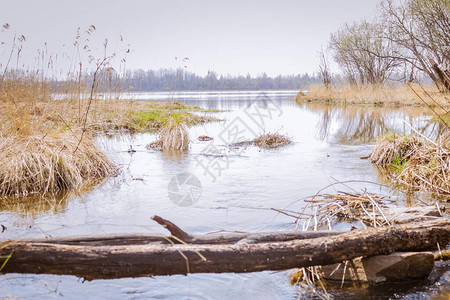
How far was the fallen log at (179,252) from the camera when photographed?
1.95m

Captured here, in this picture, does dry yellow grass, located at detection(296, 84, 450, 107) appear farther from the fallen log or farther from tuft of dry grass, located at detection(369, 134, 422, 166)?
the fallen log

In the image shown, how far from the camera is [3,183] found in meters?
5.02

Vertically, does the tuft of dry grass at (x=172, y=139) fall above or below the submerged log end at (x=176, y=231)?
below

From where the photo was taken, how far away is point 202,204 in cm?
468

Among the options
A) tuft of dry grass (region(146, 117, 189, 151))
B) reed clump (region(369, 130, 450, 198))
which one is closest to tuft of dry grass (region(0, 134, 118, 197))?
tuft of dry grass (region(146, 117, 189, 151))

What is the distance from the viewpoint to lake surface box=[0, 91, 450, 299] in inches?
104

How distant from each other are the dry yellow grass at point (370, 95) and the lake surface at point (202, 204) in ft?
42.7

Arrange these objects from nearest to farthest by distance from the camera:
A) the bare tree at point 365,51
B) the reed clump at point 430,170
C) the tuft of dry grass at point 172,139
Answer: the reed clump at point 430,170 → the tuft of dry grass at point 172,139 → the bare tree at point 365,51

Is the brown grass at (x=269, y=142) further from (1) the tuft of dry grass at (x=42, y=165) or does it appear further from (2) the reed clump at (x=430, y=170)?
(1) the tuft of dry grass at (x=42, y=165)

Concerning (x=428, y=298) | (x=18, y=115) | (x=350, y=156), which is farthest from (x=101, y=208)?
(x=350, y=156)

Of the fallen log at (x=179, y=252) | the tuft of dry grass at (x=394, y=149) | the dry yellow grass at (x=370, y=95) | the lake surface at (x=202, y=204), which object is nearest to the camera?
the fallen log at (x=179, y=252)

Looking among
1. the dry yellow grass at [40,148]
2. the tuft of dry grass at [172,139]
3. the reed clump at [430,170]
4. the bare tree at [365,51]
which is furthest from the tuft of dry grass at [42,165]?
Result: the bare tree at [365,51]

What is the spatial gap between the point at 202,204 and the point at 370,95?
22.6m

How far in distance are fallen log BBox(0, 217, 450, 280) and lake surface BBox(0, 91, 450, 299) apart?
40 centimetres
